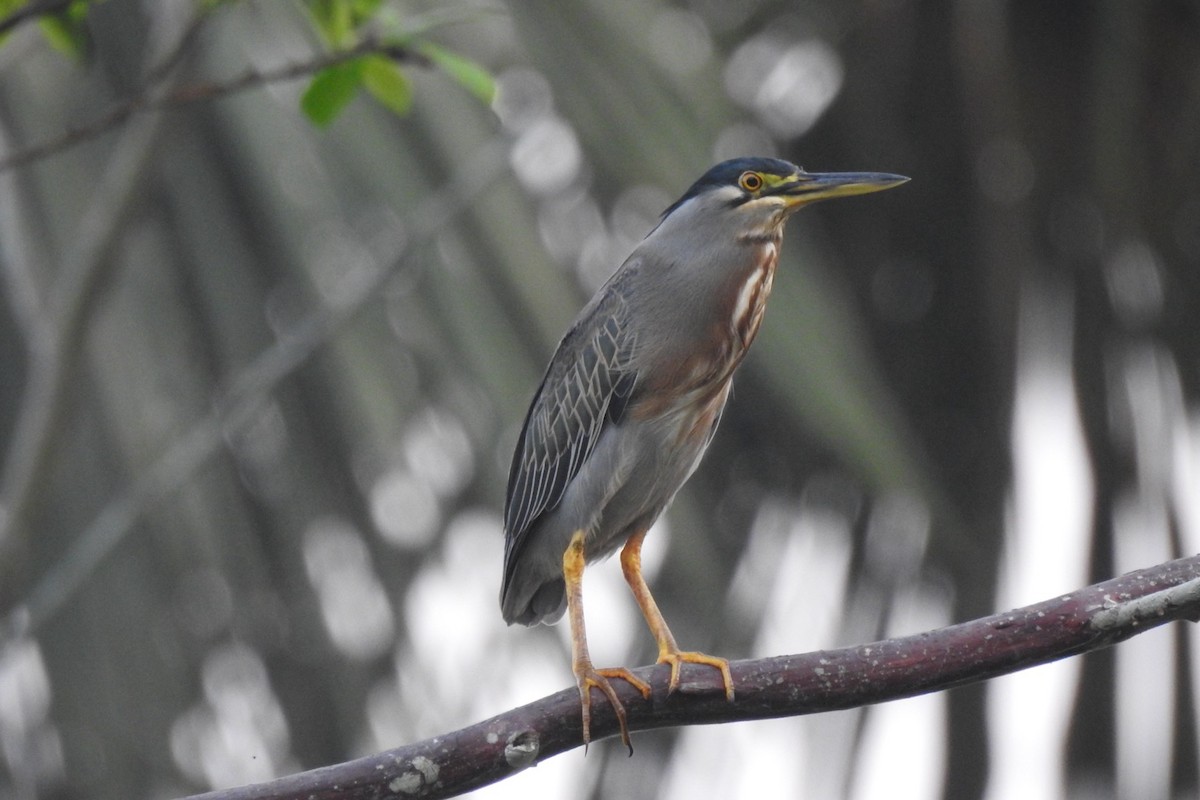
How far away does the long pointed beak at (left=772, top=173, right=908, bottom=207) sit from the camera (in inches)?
112

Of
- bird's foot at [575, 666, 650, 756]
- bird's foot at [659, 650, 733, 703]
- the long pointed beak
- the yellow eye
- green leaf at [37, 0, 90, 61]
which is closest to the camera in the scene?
bird's foot at [659, 650, 733, 703]

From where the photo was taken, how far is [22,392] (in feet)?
13.3

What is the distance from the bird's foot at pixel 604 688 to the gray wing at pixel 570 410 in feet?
2.26

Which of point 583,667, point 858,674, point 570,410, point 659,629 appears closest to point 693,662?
point 583,667

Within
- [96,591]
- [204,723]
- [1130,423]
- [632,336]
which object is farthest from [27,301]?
[1130,423]

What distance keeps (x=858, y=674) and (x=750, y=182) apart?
1.28m

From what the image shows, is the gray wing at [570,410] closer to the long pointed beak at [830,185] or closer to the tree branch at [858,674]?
the long pointed beak at [830,185]

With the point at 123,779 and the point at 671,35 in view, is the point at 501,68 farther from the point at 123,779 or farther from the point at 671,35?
the point at 123,779

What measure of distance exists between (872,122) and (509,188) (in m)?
1.44

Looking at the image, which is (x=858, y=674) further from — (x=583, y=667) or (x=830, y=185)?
→ (x=830, y=185)

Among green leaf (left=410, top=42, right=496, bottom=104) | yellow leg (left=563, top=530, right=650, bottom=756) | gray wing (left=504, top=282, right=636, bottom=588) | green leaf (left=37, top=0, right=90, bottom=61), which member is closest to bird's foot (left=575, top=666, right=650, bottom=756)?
yellow leg (left=563, top=530, right=650, bottom=756)

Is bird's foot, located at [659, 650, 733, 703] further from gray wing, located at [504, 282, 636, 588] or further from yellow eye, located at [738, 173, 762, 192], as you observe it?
yellow eye, located at [738, 173, 762, 192]

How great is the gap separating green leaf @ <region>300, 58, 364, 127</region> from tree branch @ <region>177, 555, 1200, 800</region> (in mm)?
1053

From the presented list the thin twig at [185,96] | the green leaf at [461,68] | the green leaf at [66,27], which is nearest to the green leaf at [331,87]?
the thin twig at [185,96]
